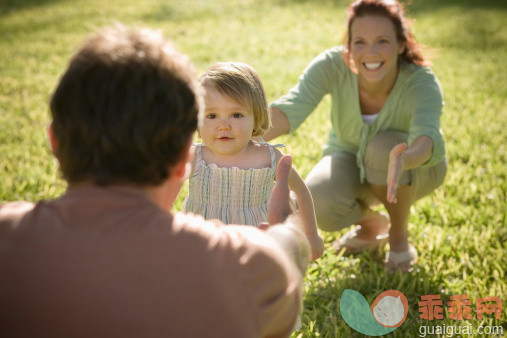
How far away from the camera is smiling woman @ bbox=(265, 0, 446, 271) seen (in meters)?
3.01

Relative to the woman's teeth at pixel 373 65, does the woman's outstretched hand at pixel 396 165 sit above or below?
below

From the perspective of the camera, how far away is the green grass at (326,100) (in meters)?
2.88

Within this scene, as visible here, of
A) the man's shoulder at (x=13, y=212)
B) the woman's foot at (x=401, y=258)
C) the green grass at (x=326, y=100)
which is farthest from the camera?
the woman's foot at (x=401, y=258)

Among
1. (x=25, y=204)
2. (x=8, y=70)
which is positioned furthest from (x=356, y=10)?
(x=8, y=70)

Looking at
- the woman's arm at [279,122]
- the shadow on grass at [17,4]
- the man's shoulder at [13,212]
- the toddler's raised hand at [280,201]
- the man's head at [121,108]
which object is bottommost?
the woman's arm at [279,122]

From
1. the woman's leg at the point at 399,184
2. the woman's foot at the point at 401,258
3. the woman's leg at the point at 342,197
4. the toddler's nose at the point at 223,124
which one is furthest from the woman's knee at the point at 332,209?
the toddler's nose at the point at 223,124

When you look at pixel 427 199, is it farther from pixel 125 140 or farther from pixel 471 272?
pixel 125 140

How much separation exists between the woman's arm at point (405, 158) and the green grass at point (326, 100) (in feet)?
2.18

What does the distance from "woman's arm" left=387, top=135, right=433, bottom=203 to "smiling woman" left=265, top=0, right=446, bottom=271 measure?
0.02 meters

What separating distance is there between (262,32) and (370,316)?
8.36 metres

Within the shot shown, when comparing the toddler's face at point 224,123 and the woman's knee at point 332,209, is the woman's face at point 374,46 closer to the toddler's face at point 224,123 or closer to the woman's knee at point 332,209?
the woman's knee at point 332,209

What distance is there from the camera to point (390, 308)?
8.86 ft

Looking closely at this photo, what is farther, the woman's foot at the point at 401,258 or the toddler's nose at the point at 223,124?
the woman's foot at the point at 401,258

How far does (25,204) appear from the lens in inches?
45.6
